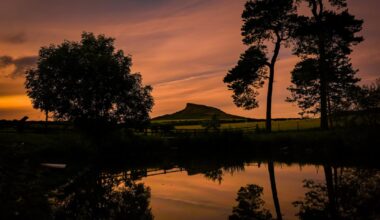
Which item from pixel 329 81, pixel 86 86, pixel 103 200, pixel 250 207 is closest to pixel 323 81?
pixel 329 81

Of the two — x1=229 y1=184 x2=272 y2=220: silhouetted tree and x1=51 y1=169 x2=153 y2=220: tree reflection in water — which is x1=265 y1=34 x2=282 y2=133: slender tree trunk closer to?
x1=51 y1=169 x2=153 y2=220: tree reflection in water

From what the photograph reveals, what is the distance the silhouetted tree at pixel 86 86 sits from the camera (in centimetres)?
4734

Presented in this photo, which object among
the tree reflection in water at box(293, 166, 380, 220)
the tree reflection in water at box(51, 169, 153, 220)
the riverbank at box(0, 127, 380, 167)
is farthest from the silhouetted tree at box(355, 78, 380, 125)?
the tree reflection in water at box(51, 169, 153, 220)

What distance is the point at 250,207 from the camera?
1465cm

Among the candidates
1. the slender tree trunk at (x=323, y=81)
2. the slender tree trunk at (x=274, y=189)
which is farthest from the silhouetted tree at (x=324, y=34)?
Answer: the slender tree trunk at (x=274, y=189)

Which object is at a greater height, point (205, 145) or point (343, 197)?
point (205, 145)

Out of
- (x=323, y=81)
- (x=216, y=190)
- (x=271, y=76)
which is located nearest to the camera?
(x=216, y=190)

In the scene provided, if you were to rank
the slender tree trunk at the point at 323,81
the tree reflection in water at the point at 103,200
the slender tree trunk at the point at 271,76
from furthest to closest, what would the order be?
the slender tree trunk at the point at 271,76 → the slender tree trunk at the point at 323,81 → the tree reflection in water at the point at 103,200

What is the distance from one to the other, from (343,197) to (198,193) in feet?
21.2

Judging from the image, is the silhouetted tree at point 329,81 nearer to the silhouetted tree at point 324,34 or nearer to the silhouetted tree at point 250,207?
the silhouetted tree at point 324,34

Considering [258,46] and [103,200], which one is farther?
[258,46]

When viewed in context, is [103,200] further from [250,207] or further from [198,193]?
[250,207]

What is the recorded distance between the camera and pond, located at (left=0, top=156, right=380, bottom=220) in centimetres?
1221

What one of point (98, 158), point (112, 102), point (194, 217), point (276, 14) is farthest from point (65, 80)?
point (194, 217)
